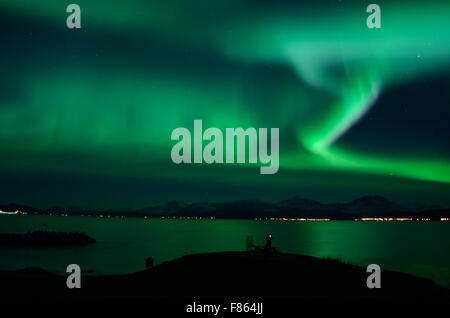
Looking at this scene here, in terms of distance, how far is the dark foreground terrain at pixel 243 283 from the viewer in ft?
63.6

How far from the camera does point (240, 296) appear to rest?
18.3 metres

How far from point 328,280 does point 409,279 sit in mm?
5580

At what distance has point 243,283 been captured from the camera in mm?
21016

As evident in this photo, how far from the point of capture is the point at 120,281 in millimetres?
22953

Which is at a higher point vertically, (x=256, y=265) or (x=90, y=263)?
(x=256, y=265)

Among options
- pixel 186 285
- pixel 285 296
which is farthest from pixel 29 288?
pixel 285 296

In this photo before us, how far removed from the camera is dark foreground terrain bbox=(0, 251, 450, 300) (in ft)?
63.6
